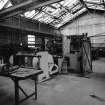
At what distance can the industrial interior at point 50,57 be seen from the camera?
2660mm

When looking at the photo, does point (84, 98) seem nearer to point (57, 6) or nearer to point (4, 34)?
point (4, 34)

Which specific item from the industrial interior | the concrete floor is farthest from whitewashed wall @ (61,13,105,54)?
the concrete floor

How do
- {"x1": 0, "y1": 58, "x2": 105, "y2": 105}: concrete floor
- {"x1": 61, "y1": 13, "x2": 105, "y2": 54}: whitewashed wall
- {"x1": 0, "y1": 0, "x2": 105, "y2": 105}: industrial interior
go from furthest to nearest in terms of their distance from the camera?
{"x1": 61, "y1": 13, "x2": 105, "y2": 54}: whitewashed wall < {"x1": 0, "y1": 0, "x2": 105, "y2": 105}: industrial interior < {"x1": 0, "y1": 58, "x2": 105, "y2": 105}: concrete floor

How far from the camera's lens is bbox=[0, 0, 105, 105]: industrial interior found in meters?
2.66

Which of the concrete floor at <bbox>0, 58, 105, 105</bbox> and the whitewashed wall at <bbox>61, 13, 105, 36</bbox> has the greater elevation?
the whitewashed wall at <bbox>61, 13, 105, 36</bbox>

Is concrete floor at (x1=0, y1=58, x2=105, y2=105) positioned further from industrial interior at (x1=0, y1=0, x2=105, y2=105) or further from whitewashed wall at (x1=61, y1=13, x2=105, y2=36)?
whitewashed wall at (x1=61, y1=13, x2=105, y2=36)

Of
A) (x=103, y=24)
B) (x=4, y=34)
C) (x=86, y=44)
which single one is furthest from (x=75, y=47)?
(x=103, y=24)

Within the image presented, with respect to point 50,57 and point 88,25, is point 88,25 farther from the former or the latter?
point 50,57

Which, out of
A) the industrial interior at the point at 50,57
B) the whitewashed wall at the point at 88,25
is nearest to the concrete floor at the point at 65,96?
the industrial interior at the point at 50,57

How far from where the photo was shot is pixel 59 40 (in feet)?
20.6

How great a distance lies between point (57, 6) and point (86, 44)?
4688 mm

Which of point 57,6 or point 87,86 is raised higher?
point 57,6

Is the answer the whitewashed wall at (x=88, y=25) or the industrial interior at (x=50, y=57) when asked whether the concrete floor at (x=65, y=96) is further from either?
the whitewashed wall at (x=88, y=25)

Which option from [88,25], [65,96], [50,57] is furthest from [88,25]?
[65,96]
